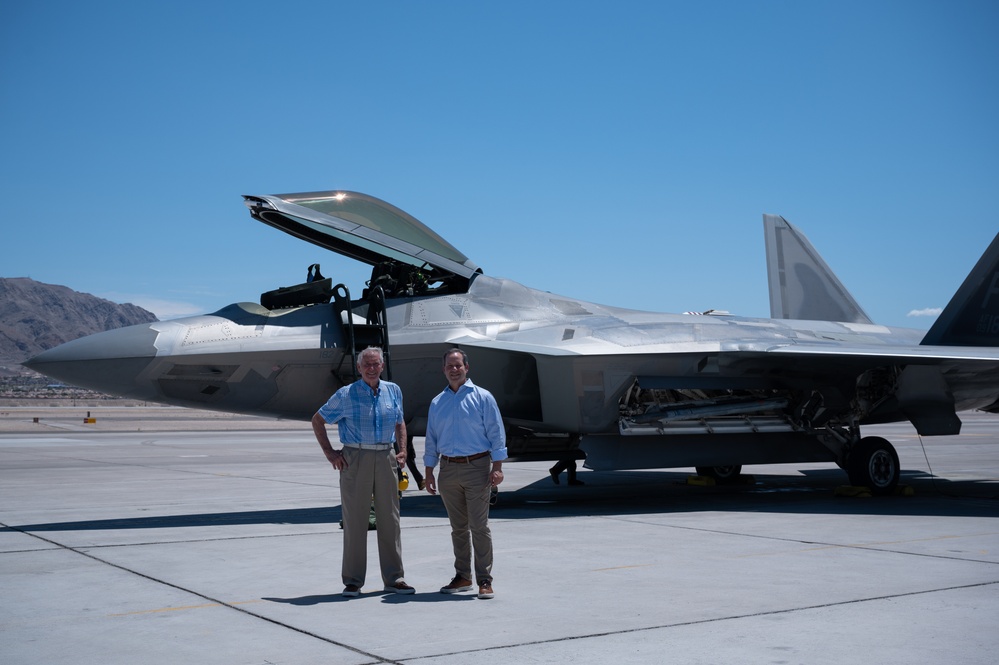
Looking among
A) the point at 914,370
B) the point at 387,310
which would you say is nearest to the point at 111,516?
the point at 387,310

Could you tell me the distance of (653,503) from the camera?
1136 centimetres

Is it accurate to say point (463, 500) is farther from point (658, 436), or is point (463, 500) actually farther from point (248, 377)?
point (658, 436)

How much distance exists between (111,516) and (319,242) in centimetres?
377

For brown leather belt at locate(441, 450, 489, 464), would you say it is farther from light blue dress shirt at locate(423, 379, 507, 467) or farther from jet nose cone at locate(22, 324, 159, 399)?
jet nose cone at locate(22, 324, 159, 399)

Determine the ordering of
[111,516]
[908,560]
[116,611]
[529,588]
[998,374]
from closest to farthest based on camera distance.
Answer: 1. [116,611]
2. [529,588]
3. [908,560]
4. [111,516]
5. [998,374]

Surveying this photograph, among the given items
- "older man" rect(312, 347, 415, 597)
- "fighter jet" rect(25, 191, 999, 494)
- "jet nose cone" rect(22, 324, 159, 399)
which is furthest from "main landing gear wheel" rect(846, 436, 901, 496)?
"jet nose cone" rect(22, 324, 159, 399)

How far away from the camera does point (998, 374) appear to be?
518 inches

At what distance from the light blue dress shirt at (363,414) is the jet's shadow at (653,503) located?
348cm

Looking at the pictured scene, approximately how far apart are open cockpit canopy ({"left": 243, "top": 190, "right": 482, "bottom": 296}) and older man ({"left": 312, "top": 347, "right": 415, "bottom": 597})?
4.70 m

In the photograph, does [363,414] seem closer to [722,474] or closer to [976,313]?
[722,474]

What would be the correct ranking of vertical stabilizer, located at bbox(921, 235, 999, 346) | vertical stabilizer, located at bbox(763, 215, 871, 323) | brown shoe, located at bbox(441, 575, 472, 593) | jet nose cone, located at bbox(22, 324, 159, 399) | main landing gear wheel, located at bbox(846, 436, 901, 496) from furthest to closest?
1. vertical stabilizer, located at bbox(763, 215, 871, 323)
2. vertical stabilizer, located at bbox(921, 235, 999, 346)
3. main landing gear wheel, located at bbox(846, 436, 901, 496)
4. jet nose cone, located at bbox(22, 324, 159, 399)
5. brown shoe, located at bbox(441, 575, 472, 593)

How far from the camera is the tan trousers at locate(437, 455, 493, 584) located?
5.71m

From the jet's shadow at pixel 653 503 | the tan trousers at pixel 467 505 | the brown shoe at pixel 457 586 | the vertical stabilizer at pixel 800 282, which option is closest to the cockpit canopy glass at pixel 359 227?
the jet's shadow at pixel 653 503

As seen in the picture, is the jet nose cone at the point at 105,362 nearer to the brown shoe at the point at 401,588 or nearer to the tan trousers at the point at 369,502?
the tan trousers at the point at 369,502
